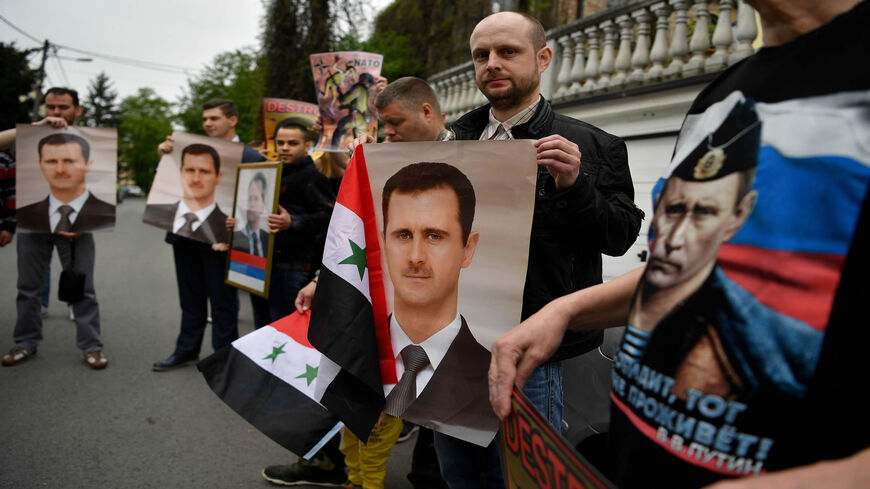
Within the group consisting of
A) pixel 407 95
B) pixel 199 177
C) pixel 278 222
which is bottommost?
pixel 278 222

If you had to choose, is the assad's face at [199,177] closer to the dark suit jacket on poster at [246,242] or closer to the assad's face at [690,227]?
the dark suit jacket on poster at [246,242]

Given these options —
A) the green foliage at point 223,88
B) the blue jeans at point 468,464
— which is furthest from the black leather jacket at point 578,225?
the green foliage at point 223,88

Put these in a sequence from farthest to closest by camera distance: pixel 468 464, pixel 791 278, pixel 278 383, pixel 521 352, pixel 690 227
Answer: pixel 278 383 → pixel 468 464 → pixel 521 352 → pixel 690 227 → pixel 791 278

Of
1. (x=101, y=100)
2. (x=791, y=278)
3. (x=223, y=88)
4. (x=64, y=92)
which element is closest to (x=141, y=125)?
(x=101, y=100)

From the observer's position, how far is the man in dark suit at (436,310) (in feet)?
5.93

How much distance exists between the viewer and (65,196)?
488 centimetres

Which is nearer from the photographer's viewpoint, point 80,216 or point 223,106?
point 80,216

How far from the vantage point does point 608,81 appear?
7.26 meters

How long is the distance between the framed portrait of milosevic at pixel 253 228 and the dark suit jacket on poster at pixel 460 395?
2513mm

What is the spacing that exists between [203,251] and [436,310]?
3.66 meters

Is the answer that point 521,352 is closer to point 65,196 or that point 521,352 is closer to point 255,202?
point 255,202

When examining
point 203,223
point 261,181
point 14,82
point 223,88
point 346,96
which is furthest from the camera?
point 14,82

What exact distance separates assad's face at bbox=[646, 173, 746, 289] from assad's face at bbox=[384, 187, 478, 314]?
90 centimetres

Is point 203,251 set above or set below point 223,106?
below
